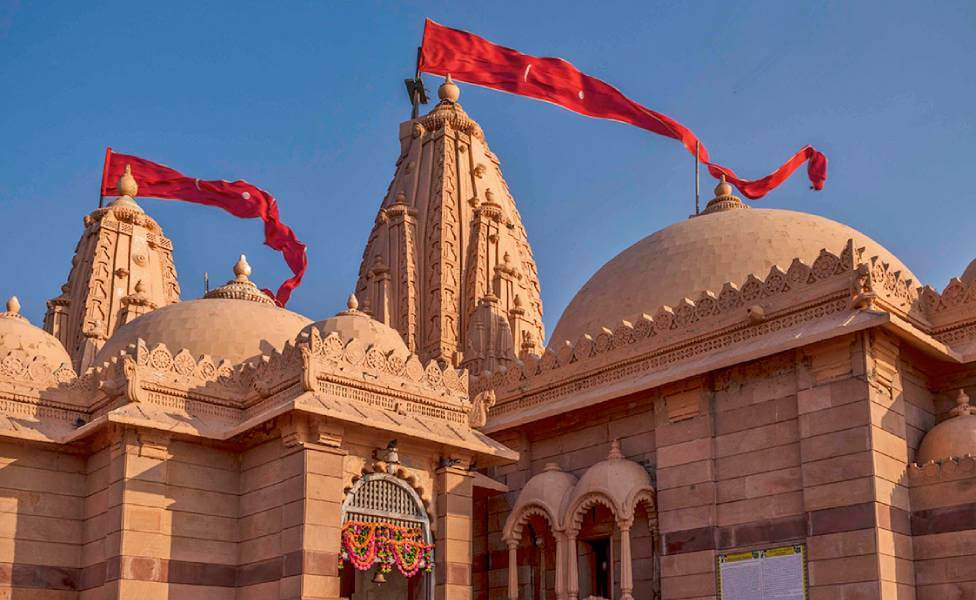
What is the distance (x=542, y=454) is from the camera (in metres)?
23.0

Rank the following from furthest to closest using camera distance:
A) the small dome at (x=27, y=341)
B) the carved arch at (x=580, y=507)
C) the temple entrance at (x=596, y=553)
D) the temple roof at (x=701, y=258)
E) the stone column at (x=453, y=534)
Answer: the temple roof at (x=701, y=258) → the small dome at (x=27, y=341) → the temple entrance at (x=596, y=553) → the carved arch at (x=580, y=507) → the stone column at (x=453, y=534)

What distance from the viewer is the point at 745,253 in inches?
915

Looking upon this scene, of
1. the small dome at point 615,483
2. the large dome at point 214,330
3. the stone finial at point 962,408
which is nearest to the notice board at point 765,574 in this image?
Answer: the small dome at point 615,483

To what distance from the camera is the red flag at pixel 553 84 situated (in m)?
30.4

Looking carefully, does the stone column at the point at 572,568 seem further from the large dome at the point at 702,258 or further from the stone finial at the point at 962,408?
the stone finial at the point at 962,408

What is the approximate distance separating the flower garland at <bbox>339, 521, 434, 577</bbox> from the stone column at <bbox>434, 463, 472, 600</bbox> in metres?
0.23

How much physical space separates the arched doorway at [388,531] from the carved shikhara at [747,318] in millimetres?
4955

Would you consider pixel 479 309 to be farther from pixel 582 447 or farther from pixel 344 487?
pixel 344 487

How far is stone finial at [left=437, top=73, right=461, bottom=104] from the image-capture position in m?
39.7

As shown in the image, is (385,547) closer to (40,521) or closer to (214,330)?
(40,521)

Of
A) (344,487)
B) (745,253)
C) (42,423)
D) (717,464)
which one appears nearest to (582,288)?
(745,253)

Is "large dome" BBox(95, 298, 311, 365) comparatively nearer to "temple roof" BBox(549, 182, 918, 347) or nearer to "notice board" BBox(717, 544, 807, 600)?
"temple roof" BBox(549, 182, 918, 347)

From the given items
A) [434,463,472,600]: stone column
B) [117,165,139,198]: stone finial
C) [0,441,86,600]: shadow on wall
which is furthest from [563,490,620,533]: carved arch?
[117,165,139,198]: stone finial

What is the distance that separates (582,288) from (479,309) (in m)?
4.99
